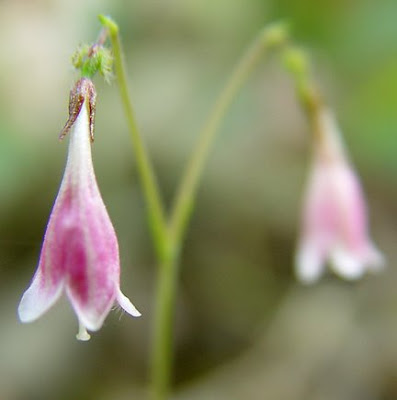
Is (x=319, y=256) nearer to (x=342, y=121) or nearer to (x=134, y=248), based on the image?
(x=134, y=248)

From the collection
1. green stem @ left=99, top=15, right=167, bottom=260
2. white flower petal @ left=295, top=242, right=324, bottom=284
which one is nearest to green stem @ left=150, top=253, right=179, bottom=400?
green stem @ left=99, top=15, right=167, bottom=260

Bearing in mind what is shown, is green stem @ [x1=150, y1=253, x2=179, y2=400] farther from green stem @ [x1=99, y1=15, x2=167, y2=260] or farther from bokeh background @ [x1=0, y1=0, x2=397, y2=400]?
bokeh background @ [x1=0, y1=0, x2=397, y2=400]

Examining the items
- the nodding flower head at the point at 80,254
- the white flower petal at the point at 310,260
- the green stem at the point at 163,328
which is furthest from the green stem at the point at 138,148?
Result: the white flower petal at the point at 310,260

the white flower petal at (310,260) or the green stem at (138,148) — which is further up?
the green stem at (138,148)

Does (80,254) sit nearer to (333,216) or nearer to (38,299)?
(38,299)

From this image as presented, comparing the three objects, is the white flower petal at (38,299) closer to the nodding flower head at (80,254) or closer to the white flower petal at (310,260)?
the nodding flower head at (80,254)

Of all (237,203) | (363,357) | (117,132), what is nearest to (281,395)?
(363,357)

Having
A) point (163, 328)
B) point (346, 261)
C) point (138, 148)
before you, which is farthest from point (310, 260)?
point (138, 148)

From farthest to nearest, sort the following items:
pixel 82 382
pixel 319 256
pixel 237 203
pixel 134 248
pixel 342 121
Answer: pixel 342 121 < pixel 237 203 < pixel 134 248 < pixel 82 382 < pixel 319 256
